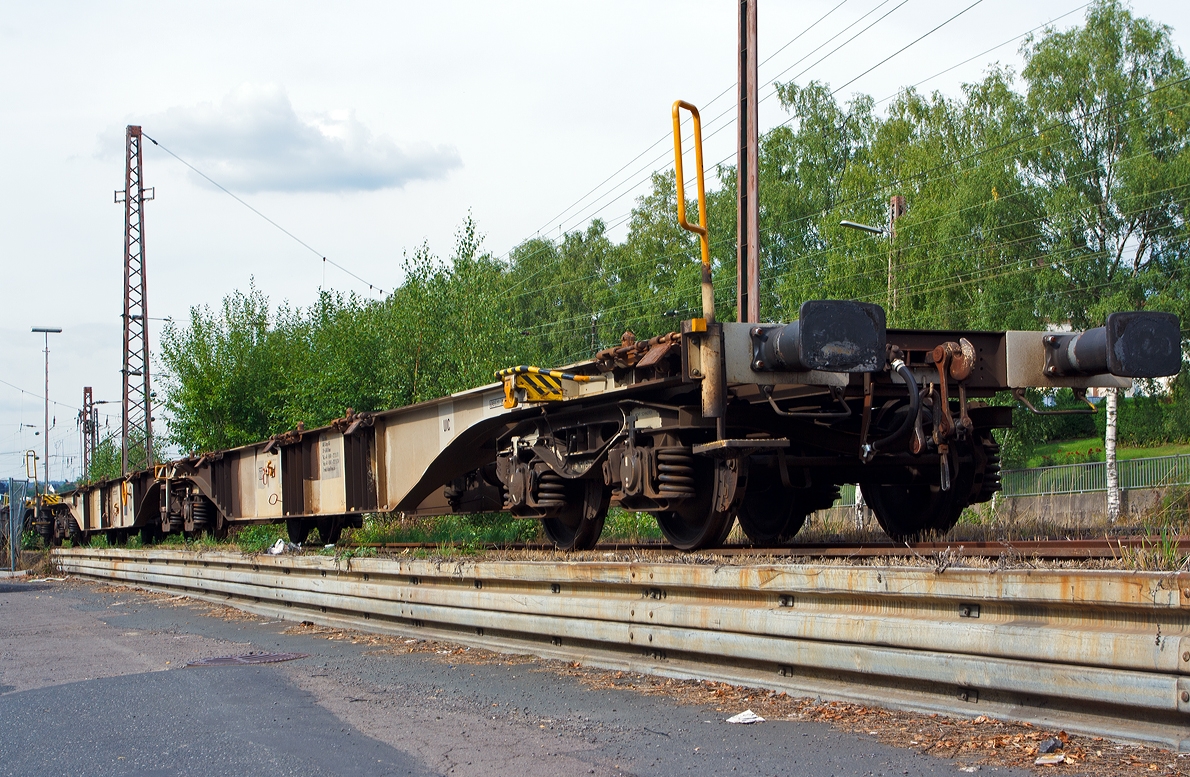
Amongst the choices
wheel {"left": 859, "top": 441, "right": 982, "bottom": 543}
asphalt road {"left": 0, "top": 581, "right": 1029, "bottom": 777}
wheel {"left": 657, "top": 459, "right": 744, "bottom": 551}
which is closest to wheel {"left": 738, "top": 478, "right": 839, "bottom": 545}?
wheel {"left": 859, "top": 441, "right": 982, "bottom": 543}

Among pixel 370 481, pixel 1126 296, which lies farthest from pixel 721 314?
pixel 370 481

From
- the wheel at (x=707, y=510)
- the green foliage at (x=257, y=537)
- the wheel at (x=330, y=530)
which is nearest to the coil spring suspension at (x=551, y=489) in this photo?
the wheel at (x=707, y=510)

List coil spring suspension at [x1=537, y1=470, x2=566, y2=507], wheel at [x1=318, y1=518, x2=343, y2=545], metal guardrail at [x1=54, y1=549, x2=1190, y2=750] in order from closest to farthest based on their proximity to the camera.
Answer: metal guardrail at [x1=54, y1=549, x2=1190, y2=750] < coil spring suspension at [x1=537, y1=470, x2=566, y2=507] < wheel at [x1=318, y1=518, x2=343, y2=545]

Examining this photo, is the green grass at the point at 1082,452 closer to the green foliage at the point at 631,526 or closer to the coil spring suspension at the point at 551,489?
the green foliage at the point at 631,526

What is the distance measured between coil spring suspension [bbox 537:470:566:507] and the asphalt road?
175 centimetres

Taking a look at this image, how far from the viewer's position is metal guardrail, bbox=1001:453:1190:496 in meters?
30.4

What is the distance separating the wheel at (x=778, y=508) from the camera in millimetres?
8820

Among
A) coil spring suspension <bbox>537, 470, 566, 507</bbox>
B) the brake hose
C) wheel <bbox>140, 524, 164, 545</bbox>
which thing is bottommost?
wheel <bbox>140, 524, 164, 545</bbox>

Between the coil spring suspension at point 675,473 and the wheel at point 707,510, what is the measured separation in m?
0.17

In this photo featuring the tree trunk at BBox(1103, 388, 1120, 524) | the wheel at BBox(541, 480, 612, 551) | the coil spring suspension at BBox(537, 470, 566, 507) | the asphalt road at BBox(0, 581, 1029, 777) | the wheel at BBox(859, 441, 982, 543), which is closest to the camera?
the asphalt road at BBox(0, 581, 1029, 777)

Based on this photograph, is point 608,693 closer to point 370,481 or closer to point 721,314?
point 370,481

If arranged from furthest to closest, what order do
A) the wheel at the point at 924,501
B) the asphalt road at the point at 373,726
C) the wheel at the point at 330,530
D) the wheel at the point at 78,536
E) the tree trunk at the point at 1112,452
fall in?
the wheel at the point at 78,536 → the tree trunk at the point at 1112,452 → the wheel at the point at 330,530 → the wheel at the point at 924,501 → the asphalt road at the point at 373,726

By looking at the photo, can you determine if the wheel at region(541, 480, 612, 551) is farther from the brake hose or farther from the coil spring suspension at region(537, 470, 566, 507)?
the brake hose

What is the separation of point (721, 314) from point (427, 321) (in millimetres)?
25116
